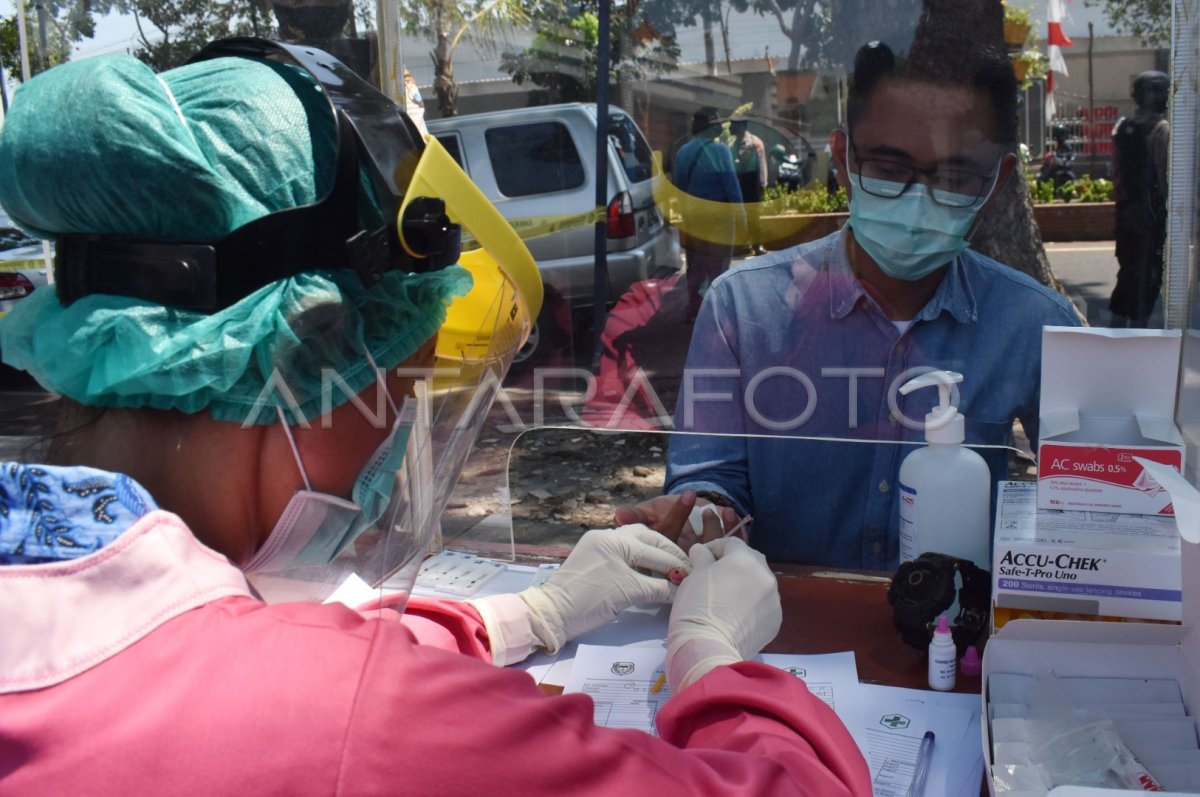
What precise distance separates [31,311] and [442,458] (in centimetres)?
46

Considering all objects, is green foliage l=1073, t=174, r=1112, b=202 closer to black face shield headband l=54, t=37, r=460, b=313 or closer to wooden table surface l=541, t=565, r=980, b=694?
wooden table surface l=541, t=565, r=980, b=694

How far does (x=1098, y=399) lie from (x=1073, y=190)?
0.34 meters

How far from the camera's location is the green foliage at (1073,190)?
1.38 metres

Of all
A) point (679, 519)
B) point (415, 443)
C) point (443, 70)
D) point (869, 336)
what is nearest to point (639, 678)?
point (679, 519)

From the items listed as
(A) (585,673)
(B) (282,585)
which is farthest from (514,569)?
(B) (282,585)

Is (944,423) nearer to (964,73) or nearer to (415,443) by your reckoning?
(964,73)

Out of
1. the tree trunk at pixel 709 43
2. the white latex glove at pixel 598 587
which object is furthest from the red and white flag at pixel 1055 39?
the white latex glove at pixel 598 587

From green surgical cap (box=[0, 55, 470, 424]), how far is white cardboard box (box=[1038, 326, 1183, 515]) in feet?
2.90

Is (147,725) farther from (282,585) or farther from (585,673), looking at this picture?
(585,673)

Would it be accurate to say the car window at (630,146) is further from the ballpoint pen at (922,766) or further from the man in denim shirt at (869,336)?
the ballpoint pen at (922,766)

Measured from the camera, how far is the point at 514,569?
66.6 inches

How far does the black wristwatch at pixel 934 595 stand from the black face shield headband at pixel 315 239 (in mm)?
737

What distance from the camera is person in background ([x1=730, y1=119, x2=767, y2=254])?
1536mm

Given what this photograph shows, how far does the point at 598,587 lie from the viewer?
55.8 inches
